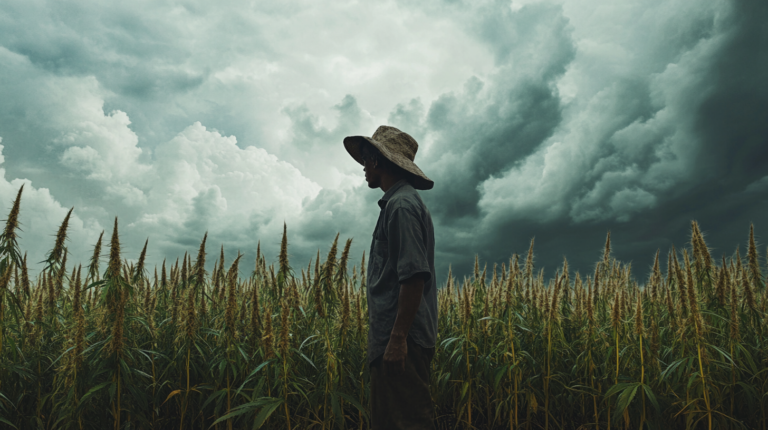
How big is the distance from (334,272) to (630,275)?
5672 mm

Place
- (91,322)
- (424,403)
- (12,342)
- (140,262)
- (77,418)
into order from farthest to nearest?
(91,322), (140,262), (12,342), (77,418), (424,403)

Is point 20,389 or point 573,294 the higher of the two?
point 573,294

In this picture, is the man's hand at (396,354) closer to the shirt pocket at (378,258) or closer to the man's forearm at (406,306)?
the man's forearm at (406,306)

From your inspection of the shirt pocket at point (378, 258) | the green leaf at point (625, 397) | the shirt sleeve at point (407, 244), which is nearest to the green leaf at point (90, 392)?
the shirt pocket at point (378, 258)

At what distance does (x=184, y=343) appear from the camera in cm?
392

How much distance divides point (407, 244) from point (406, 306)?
41 cm

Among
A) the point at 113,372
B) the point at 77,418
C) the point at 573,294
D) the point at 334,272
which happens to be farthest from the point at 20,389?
the point at 573,294

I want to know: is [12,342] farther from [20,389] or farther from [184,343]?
[184,343]

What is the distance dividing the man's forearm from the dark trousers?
0.24 meters

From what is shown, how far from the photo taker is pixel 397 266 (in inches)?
111

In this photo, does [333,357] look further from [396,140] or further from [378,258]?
[396,140]

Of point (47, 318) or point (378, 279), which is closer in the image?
point (378, 279)

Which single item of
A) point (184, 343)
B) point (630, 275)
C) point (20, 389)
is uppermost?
point (630, 275)

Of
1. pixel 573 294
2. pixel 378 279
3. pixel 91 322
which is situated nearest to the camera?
pixel 378 279
